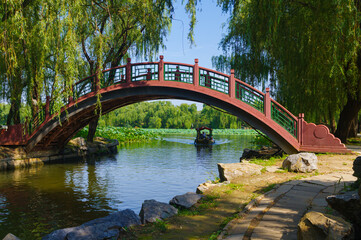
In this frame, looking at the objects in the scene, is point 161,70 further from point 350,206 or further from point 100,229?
point 350,206

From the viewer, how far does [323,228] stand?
262 centimetres

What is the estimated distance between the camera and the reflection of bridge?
33.7ft

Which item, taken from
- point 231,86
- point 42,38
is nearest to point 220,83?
point 231,86

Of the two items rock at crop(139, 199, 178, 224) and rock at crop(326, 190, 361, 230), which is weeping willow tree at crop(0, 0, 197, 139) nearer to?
rock at crop(139, 199, 178, 224)

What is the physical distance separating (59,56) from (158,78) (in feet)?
11.4

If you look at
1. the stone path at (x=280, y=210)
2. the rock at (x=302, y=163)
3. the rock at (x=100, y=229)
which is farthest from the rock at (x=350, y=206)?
the rock at (x=302, y=163)

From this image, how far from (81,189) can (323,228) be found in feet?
26.9

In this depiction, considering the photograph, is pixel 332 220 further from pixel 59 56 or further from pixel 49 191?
pixel 59 56

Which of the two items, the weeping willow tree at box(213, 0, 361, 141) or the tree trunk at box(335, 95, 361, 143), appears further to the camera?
the tree trunk at box(335, 95, 361, 143)

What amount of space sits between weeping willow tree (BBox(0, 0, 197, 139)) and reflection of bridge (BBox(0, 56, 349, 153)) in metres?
0.91

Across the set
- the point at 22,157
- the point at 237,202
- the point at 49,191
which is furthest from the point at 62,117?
the point at 237,202

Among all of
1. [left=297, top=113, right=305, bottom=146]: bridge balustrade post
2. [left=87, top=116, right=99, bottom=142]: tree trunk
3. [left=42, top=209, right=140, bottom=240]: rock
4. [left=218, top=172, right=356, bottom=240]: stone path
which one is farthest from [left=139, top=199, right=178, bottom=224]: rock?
[left=87, top=116, right=99, bottom=142]: tree trunk

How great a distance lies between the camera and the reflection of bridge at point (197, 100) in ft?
33.7

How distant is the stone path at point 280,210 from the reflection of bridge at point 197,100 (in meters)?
4.22
